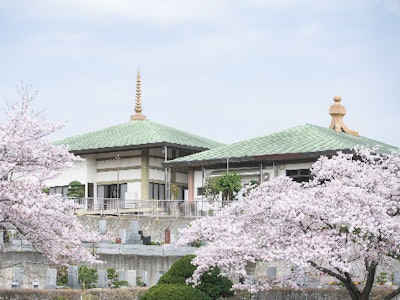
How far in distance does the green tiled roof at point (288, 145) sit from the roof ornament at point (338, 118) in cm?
335

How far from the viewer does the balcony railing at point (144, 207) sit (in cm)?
4731

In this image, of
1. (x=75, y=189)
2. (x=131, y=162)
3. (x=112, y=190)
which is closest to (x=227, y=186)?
(x=131, y=162)

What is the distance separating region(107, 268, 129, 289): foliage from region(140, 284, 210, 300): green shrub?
10.1ft

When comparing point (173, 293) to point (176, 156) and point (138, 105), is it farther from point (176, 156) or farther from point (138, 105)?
point (138, 105)

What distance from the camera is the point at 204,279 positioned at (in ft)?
92.8

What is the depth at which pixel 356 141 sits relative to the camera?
52.1 metres

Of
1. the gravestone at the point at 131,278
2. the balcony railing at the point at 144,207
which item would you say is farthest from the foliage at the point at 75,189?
the gravestone at the point at 131,278

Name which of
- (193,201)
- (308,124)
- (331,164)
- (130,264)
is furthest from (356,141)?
(331,164)

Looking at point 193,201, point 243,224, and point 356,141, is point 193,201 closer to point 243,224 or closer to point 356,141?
point 356,141

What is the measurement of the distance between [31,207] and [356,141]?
31392 mm

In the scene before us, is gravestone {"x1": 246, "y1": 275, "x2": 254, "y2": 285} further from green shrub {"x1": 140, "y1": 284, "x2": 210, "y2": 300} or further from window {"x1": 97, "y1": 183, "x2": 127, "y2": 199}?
window {"x1": 97, "y1": 183, "x2": 127, "y2": 199}

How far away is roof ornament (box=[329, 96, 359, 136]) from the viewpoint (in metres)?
57.4

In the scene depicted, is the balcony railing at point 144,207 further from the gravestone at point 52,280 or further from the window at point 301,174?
the gravestone at point 52,280

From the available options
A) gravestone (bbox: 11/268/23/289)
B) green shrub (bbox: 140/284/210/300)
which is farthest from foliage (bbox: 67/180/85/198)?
green shrub (bbox: 140/284/210/300)
